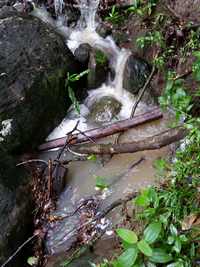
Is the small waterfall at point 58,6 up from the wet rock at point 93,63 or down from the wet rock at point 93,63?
up

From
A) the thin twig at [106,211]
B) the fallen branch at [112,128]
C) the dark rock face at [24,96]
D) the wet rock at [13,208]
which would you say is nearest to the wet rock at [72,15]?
the dark rock face at [24,96]

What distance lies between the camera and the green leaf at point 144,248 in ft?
8.61

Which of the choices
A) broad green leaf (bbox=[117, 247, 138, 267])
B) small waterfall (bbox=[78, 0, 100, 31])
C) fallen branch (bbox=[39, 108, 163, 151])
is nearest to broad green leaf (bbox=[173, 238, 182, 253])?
broad green leaf (bbox=[117, 247, 138, 267])

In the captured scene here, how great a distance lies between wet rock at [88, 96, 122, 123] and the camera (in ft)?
20.0

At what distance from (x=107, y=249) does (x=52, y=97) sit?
2.65 metres

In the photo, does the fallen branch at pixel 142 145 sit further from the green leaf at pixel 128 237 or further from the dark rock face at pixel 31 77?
the green leaf at pixel 128 237

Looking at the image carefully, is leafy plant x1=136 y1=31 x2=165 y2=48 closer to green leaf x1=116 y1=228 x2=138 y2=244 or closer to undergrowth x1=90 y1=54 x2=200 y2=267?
undergrowth x1=90 y1=54 x2=200 y2=267

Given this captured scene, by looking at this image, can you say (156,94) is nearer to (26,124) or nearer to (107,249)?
(26,124)

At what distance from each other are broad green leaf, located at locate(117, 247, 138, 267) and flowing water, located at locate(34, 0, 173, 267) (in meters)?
1.81

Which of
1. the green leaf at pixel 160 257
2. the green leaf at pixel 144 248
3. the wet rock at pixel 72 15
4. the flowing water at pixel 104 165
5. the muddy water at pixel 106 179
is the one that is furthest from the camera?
the wet rock at pixel 72 15

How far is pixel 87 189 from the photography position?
514cm

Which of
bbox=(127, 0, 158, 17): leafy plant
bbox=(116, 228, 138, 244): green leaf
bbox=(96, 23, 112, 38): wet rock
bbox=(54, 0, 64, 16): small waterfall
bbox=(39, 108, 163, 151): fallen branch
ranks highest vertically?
bbox=(127, 0, 158, 17): leafy plant

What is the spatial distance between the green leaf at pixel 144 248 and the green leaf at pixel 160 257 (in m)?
0.11

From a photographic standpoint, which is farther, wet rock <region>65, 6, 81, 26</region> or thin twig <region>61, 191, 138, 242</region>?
wet rock <region>65, 6, 81, 26</region>
